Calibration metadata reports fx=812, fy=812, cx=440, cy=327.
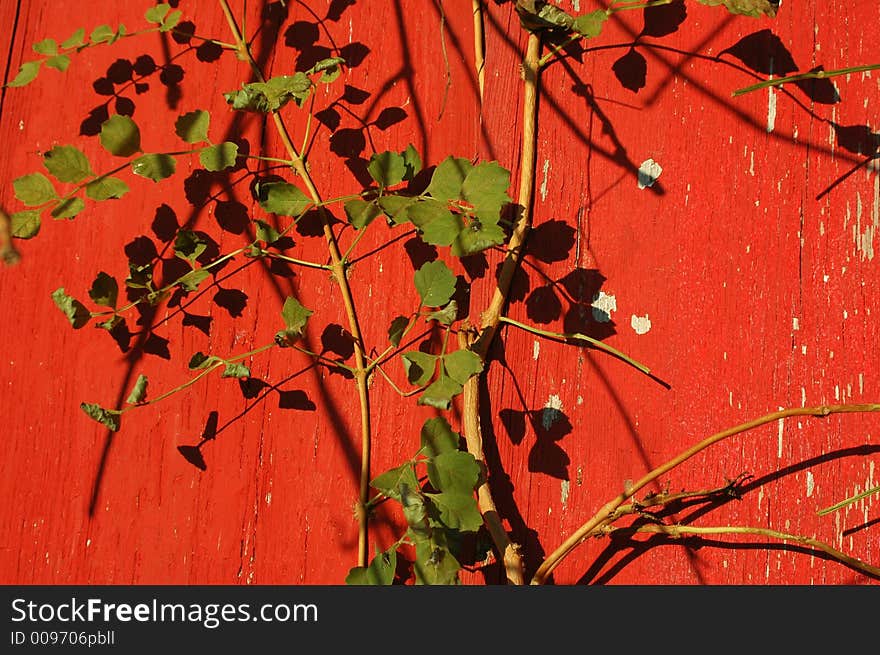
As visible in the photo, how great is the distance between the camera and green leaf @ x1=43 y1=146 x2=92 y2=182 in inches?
44.8

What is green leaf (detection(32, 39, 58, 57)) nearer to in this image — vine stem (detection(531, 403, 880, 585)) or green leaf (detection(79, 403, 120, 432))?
green leaf (detection(79, 403, 120, 432))

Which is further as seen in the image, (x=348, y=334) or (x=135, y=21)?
(x=135, y=21)

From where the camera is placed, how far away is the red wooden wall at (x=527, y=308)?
44.3 inches

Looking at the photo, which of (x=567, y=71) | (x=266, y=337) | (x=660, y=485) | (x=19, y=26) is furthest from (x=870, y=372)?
(x=19, y=26)

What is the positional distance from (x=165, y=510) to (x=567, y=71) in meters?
0.89

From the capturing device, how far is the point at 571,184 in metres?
1.20

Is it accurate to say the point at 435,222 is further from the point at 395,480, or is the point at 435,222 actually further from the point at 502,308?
the point at 395,480

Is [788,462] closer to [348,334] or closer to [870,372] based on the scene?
[870,372]

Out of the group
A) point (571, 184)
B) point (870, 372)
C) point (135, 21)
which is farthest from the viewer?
point (135, 21)

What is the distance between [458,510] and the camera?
39.8 inches

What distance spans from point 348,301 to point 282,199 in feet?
0.57

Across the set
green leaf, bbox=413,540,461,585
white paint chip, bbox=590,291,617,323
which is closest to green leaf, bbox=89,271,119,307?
green leaf, bbox=413,540,461,585

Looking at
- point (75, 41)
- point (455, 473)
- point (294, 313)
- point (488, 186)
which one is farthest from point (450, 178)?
point (75, 41)

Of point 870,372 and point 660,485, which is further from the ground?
point 870,372
